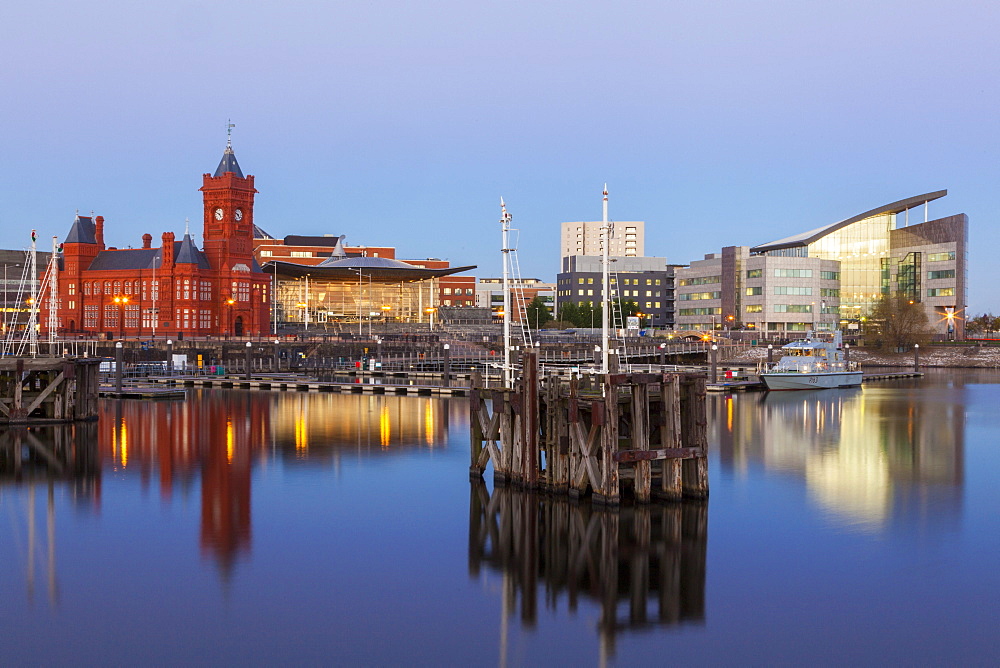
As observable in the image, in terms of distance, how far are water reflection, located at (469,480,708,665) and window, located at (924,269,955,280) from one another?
120m

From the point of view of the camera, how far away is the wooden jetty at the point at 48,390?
143ft

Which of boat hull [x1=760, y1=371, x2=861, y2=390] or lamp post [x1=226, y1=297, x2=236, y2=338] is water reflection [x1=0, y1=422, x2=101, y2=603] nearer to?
boat hull [x1=760, y1=371, x2=861, y2=390]

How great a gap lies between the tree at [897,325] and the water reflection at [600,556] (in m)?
105

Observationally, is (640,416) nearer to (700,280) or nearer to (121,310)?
(121,310)

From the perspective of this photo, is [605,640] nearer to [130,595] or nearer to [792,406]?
[130,595]

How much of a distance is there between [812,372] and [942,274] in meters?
69.0

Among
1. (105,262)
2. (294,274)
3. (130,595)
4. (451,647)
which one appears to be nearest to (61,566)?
(130,595)

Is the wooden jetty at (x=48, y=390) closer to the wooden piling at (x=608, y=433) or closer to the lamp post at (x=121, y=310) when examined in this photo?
the wooden piling at (x=608, y=433)

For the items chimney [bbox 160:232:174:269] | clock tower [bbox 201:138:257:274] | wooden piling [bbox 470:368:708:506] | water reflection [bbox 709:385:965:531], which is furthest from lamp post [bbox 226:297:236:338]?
wooden piling [bbox 470:368:708:506]

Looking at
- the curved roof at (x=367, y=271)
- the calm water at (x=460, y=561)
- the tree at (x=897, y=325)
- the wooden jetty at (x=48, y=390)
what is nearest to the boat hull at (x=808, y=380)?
the calm water at (x=460, y=561)

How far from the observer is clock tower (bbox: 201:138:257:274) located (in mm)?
108438

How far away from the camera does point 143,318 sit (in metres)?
107

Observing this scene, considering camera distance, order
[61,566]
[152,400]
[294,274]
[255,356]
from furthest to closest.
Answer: [294,274] → [255,356] → [152,400] → [61,566]

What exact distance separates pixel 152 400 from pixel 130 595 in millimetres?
42730
